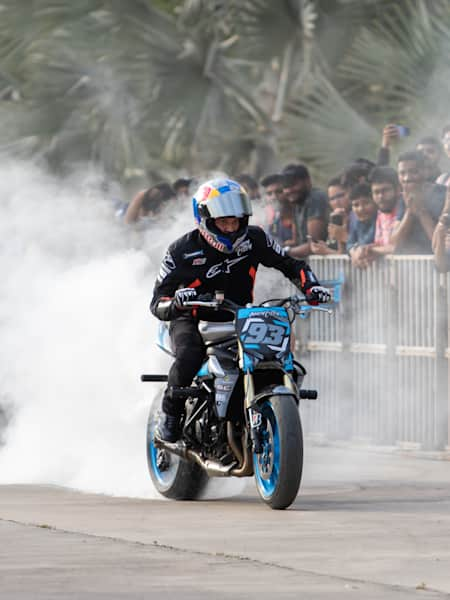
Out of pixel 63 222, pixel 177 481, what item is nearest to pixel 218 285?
pixel 177 481

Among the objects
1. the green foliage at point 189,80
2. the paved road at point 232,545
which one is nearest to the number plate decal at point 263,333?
the paved road at point 232,545

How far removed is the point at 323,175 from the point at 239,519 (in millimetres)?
14930

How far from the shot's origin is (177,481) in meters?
10.2

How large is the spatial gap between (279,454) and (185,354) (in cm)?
105

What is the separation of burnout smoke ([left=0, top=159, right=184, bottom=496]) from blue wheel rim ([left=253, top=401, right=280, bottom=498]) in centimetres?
178

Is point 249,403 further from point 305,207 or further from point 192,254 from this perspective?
point 305,207

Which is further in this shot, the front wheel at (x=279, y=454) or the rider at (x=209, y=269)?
the rider at (x=209, y=269)

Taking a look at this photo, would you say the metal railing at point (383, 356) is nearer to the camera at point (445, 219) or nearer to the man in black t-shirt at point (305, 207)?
the man in black t-shirt at point (305, 207)

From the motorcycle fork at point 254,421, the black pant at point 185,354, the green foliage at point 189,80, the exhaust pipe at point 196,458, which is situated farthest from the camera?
the green foliage at point 189,80

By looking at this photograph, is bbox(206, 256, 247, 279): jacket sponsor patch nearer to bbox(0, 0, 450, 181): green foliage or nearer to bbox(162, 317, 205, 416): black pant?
bbox(162, 317, 205, 416): black pant

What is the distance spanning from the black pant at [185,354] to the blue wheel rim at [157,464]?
544 millimetres

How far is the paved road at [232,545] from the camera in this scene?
6395mm

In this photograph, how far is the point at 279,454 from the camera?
29.3ft

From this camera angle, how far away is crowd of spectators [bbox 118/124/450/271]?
1308 cm
